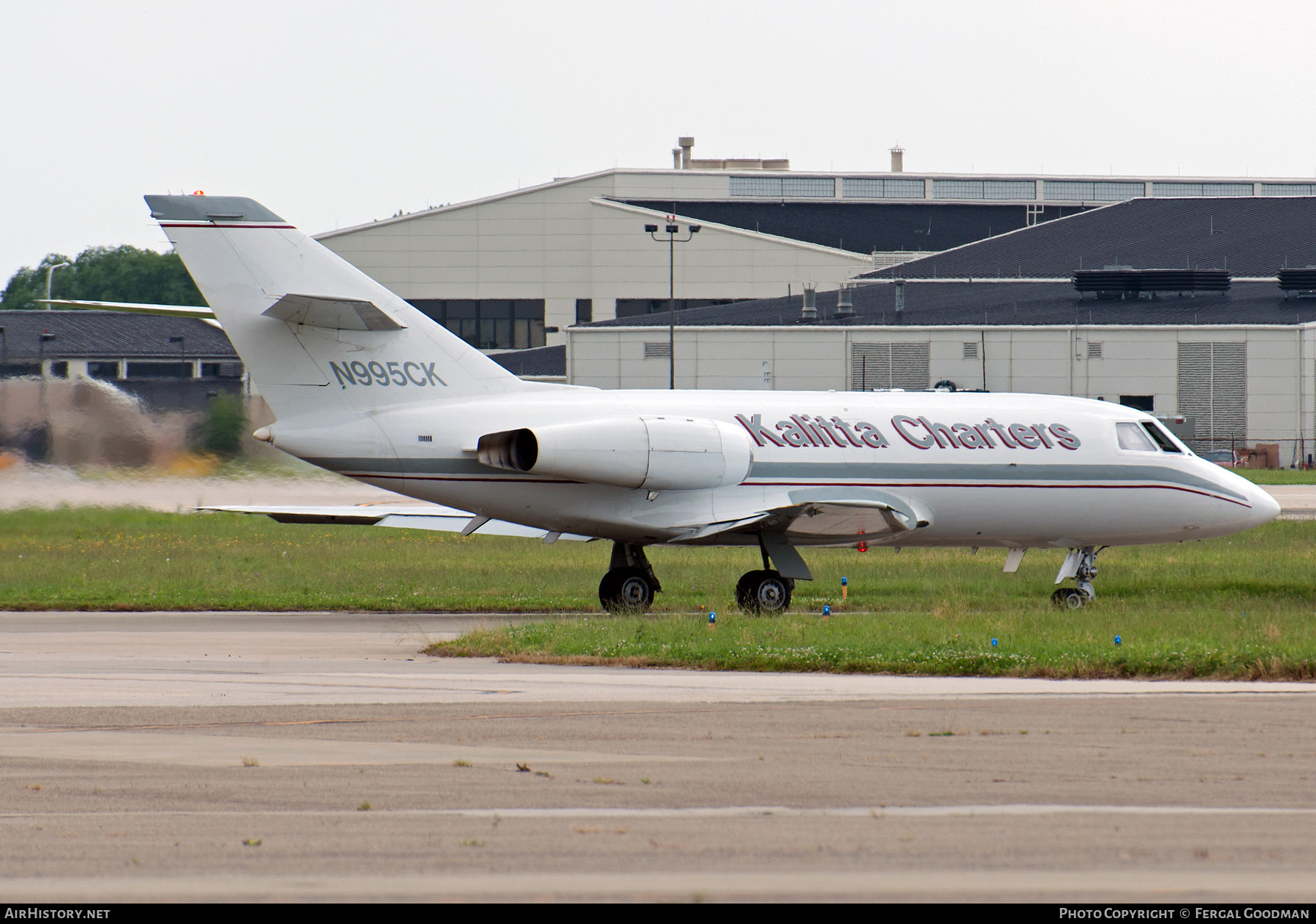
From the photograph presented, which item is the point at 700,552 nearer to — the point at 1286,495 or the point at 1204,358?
the point at 1286,495

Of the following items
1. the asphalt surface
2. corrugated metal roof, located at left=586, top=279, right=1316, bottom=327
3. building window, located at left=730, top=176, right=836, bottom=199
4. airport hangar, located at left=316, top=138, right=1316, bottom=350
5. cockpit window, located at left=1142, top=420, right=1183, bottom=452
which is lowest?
the asphalt surface

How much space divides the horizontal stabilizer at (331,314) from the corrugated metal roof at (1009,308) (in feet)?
160

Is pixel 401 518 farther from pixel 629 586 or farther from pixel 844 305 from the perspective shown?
pixel 844 305

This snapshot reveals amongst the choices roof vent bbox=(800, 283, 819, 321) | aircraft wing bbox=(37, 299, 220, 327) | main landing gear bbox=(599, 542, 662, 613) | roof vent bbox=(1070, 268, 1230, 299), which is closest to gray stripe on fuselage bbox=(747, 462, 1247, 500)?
main landing gear bbox=(599, 542, 662, 613)

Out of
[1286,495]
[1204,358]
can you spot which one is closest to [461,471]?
[1286,495]

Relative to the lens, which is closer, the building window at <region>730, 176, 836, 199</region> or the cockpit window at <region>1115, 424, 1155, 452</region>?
the cockpit window at <region>1115, 424, 1155, 452</region>

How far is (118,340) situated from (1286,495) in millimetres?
41606

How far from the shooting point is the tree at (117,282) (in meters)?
114

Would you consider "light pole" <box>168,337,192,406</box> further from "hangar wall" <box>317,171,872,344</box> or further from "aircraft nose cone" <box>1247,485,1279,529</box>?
"aircraft nose cone" <box>1247,485,1279,529</box>

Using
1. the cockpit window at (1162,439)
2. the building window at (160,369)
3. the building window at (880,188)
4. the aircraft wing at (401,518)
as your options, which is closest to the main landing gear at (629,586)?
the aircraft wing at (401,518)

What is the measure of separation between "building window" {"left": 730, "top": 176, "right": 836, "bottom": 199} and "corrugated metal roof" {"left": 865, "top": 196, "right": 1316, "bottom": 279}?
13938 millimetres

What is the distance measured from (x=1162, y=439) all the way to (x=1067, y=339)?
42552 millimetres

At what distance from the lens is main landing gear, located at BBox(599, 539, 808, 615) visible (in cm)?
2258

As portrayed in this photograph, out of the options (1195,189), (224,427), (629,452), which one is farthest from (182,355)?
(1195,189)
